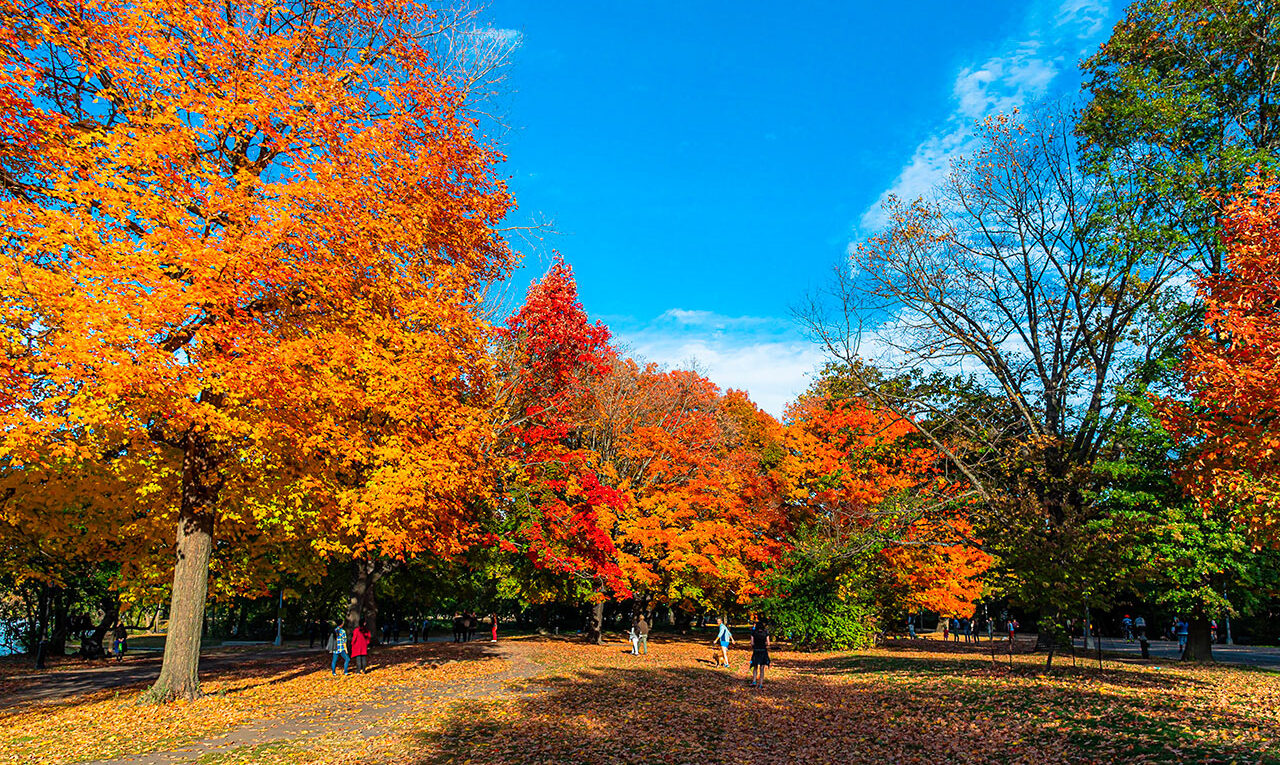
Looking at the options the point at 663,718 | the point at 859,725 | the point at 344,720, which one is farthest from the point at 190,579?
the point at 859,725

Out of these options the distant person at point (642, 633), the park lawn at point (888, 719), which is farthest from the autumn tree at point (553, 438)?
the park lawn at point (888, 719)

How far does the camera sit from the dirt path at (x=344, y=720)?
370 inches

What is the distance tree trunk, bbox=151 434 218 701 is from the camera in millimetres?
12703

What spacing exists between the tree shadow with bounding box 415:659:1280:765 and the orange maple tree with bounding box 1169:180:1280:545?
3569 mm

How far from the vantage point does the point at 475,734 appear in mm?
11039

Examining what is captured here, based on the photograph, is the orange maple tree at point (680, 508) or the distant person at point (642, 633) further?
the orange maple tree at point (680, 508)

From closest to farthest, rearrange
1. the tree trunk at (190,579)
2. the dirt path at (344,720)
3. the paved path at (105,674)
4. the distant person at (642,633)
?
the dirt path at (344,720) → the tree trunk at (190,579) → the paved path at (105,674) → the distant person at (642,633)

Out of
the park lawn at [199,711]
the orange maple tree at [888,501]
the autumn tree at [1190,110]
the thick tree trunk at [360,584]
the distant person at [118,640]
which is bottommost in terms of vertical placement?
the distant person at [118,640]

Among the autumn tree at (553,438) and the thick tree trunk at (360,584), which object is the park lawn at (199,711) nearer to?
the thick tree trunk at (360,584)

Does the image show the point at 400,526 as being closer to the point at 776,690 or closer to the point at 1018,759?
the point at 776,690

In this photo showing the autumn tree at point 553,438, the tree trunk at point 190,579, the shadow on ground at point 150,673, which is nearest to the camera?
the tree trunk at point 190,579

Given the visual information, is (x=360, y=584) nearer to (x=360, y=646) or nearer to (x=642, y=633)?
(x=360, y=646)

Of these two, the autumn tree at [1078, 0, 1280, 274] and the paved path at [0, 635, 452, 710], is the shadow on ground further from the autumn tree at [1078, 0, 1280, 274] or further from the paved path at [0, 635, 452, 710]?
the autumn tree at [1078, 0, 1280, 274]

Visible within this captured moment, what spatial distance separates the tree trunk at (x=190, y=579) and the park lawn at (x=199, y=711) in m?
0.46
